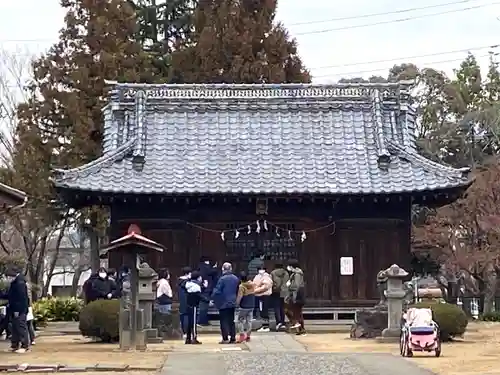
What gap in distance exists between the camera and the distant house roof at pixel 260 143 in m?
27.7

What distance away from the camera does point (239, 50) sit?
1549 inches

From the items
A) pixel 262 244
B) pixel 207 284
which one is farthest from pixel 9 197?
pixel 262 244

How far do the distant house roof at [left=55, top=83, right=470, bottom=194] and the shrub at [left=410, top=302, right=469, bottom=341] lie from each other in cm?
482

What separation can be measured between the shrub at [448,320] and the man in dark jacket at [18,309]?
8.90 m

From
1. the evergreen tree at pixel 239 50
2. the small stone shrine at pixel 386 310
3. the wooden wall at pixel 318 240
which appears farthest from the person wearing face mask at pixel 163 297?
the evergreen tree at pixel 239 50

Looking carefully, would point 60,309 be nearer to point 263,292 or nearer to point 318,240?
point 318,240

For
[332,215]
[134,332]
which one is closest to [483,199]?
[332,215]

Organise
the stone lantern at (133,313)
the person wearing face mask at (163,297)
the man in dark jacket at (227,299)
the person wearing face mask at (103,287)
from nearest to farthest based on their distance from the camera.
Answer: the stone lantern at (133,313)
the man in dark jacket at (227,299)
the person wearing face mask at (163,297)
the person wearing face mask at (103,287)

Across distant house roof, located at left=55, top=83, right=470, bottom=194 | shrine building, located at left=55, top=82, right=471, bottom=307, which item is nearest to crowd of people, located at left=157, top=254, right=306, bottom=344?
shrine building, located at left=55, top=82, right=471, bottom=307

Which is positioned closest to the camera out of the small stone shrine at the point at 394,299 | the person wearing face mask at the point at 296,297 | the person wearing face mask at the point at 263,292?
the small stone shrine at the point at 394,299

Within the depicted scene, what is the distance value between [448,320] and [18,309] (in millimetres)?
9675

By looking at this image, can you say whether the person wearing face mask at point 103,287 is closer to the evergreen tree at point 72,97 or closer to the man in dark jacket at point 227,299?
the man in dark jacket at point 227,299

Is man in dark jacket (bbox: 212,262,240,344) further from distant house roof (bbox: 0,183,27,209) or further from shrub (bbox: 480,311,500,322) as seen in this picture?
shrub (bbox: 480,311,500,322)

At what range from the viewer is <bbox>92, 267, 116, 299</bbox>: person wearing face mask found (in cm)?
2564
